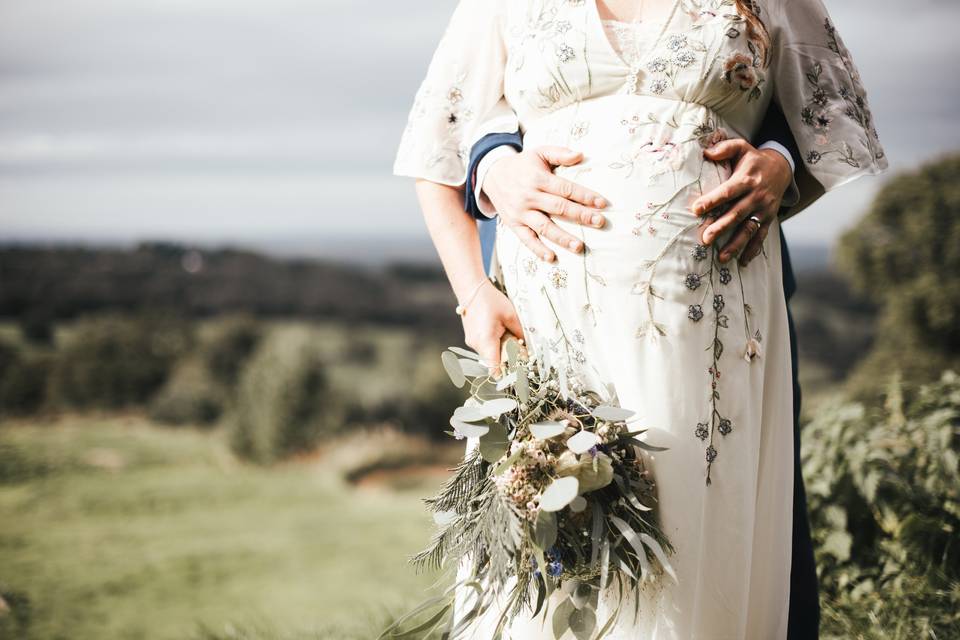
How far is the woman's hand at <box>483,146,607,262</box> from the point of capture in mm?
1119

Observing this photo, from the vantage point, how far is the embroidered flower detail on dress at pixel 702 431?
1.10m

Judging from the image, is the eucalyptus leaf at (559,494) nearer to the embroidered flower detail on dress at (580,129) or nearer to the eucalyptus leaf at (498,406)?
the eucalyptus leaf at (498,406)

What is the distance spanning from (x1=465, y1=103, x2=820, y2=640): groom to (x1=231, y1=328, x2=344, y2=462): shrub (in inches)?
180

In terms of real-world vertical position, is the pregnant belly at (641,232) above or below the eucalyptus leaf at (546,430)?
above

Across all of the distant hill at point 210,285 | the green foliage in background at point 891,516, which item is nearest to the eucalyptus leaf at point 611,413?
the green foliage in background at point 891,516

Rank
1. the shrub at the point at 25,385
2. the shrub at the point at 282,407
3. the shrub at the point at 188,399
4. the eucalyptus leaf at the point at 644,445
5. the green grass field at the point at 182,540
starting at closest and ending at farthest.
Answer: the eucalyptus leaf at the point at 644,445
the green grass field at the point at 182,540
the shrub at the point at 25,385
the shrub at the point at 282,407
the shrub at the point at 188,399

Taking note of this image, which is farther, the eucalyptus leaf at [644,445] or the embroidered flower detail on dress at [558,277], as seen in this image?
the embroidered flower detail on dress at [558,277]

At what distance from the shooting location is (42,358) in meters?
5.39

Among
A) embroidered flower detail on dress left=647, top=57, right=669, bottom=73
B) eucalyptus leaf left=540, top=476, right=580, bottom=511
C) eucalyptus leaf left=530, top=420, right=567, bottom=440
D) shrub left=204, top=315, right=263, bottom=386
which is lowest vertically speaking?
shrub left=204, top=315, right=263, bottom=386

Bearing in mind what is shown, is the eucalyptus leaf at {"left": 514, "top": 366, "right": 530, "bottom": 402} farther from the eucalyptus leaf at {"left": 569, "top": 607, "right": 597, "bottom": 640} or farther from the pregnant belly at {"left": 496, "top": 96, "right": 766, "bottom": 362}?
the eucalyptus leaf at {"left": 569, "top": 607, "right": 597, "bottom": 640}

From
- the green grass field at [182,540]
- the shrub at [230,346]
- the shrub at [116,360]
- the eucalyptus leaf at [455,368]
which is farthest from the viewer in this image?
the shrub at [230,346]

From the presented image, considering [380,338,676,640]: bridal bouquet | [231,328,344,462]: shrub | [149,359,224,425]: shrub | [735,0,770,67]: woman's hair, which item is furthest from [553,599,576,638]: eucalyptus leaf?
[149,359,224,425]: shrub

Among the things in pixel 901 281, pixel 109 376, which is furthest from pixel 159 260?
pixel 901 281

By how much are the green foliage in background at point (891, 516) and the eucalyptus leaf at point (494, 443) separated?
1.60 m
